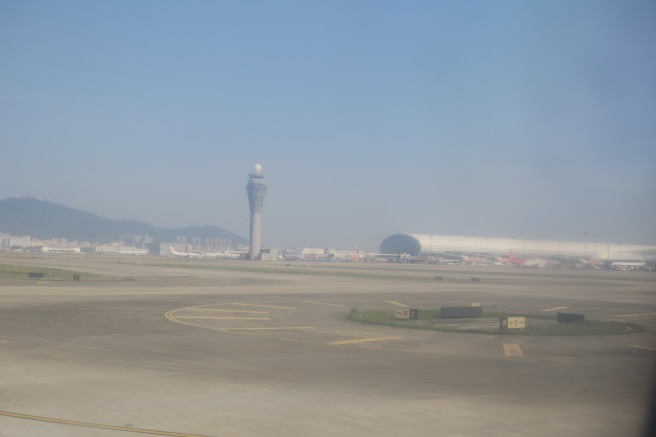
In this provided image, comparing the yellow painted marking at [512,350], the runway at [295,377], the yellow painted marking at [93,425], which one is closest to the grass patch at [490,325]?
the runway at [295,377]

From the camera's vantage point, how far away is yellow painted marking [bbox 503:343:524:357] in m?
27.9

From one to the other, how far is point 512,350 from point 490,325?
401 inches

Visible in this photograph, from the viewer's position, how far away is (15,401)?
57.7 ft

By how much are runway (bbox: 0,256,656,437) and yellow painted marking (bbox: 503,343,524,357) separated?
3.5 inches

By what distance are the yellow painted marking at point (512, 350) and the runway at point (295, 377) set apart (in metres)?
0.09

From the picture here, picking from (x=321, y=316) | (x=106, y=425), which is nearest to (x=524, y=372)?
(x=106, y=425)

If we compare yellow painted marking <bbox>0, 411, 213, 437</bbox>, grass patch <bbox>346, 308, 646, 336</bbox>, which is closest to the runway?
yellow painted marking <bbox>0, 411, 213, 437</bbox>

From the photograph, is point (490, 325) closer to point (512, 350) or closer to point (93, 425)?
point (512, 350)

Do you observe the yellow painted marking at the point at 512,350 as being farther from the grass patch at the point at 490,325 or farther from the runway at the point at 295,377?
the grass patch at the point at 490,325

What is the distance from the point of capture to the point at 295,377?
22.0 m

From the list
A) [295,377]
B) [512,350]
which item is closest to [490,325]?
[512,350]

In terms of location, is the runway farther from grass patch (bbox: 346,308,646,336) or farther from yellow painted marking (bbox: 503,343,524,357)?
grass patch (bbox: 346,308,646,336)

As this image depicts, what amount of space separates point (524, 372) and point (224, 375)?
34.2 feet

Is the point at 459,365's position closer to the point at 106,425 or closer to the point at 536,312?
the point at 106,425
